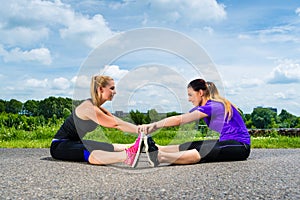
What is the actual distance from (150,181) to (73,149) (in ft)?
5.42

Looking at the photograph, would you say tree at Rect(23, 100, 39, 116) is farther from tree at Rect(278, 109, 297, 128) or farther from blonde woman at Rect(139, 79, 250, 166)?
tree at Rect(278, 109, 297, 128)

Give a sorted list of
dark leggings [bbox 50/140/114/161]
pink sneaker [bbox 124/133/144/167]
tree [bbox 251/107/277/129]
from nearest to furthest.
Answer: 1. pink sneaker [bbox 124/133/144/167]
2. dark leggings [bbox 50/140/114/161]
3. tree [bbox 251/107/277/129]

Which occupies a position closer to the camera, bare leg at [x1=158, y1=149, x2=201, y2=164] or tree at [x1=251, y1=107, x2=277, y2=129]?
bare leg at [x1=158, y1=149, x2=201, y2=164]

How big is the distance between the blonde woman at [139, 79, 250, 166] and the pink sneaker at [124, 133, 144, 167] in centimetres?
22

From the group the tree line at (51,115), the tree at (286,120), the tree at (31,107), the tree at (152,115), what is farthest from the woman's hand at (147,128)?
the tree at (286,120)

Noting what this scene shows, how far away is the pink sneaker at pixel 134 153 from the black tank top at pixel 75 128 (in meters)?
0.80

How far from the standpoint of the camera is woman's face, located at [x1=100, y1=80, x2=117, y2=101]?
5.43 metres

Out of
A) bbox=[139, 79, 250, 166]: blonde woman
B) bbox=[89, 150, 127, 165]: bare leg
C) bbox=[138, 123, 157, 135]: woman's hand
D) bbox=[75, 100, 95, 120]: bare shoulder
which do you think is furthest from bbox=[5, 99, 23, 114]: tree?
bbox=[139, 79, 250, 166]: blonde woman

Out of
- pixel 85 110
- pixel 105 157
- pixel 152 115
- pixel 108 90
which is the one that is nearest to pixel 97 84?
pixel 108 90

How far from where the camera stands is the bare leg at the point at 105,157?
509 centimetres

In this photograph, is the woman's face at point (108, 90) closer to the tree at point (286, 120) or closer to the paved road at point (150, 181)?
the paved road at point (150, 181)

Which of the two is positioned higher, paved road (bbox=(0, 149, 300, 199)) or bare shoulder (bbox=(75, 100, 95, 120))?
bare shoulder (bbox=(75, 100, 95, 120))

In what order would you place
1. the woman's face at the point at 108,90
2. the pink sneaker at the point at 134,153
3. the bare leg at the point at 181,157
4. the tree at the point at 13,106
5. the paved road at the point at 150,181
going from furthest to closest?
the tree at the point at 13,106 < the woman's face at the point at 108,90 < the bare leg at the point at 181,157 < the pink sneaker at the point at 134,153 < the paved road at the point at 150,181

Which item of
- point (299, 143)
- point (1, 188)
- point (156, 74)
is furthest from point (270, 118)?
point (1, 188)
